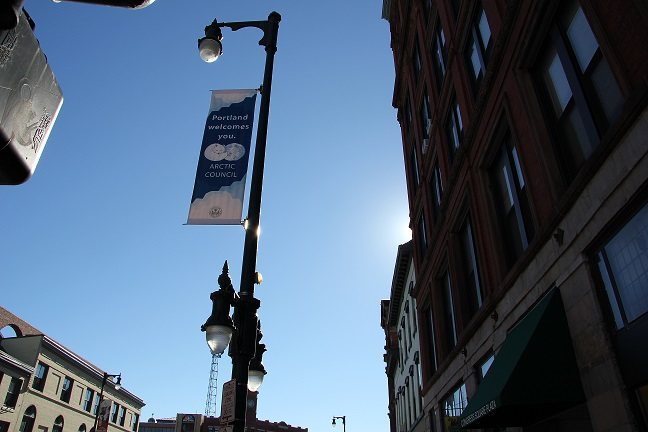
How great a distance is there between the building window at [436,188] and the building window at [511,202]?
235 inches

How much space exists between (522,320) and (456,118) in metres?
9.04

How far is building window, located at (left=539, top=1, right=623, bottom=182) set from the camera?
8625 millimetres

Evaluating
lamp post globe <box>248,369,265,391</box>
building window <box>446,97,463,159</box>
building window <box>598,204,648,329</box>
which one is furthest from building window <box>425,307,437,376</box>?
lamp post globe <box>248,369,265,391</box>

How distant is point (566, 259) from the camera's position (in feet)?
30.6

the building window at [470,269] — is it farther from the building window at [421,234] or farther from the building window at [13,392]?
the building window at [13,392]

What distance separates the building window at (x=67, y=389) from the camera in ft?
144

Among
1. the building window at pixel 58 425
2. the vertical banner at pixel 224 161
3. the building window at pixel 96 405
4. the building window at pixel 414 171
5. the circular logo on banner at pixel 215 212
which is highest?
the building window at pixel 414 171

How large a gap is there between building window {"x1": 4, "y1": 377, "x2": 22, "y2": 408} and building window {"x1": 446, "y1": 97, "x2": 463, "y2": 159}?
35.9 meters

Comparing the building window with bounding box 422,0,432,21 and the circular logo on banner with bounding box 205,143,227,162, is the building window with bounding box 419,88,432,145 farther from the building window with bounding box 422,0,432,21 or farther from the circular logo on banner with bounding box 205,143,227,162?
the circular logo on banner with bounding box 205,143,227,162

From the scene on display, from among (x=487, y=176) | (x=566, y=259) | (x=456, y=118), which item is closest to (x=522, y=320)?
(x=566, y=259)

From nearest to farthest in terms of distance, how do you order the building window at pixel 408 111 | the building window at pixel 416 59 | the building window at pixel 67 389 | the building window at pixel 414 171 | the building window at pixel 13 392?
the building window at pixel 416 59, the building window at pixel 414 171, the building window at pixel 408 111, the building window at pixel 13 392, the building window at pixel 67 389

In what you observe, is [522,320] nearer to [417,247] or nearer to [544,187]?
[544,187]

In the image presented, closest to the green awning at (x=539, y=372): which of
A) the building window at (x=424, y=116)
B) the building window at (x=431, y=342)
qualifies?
the building window at (x=431, y=342)

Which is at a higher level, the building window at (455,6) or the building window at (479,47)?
the building window at (455,6)
